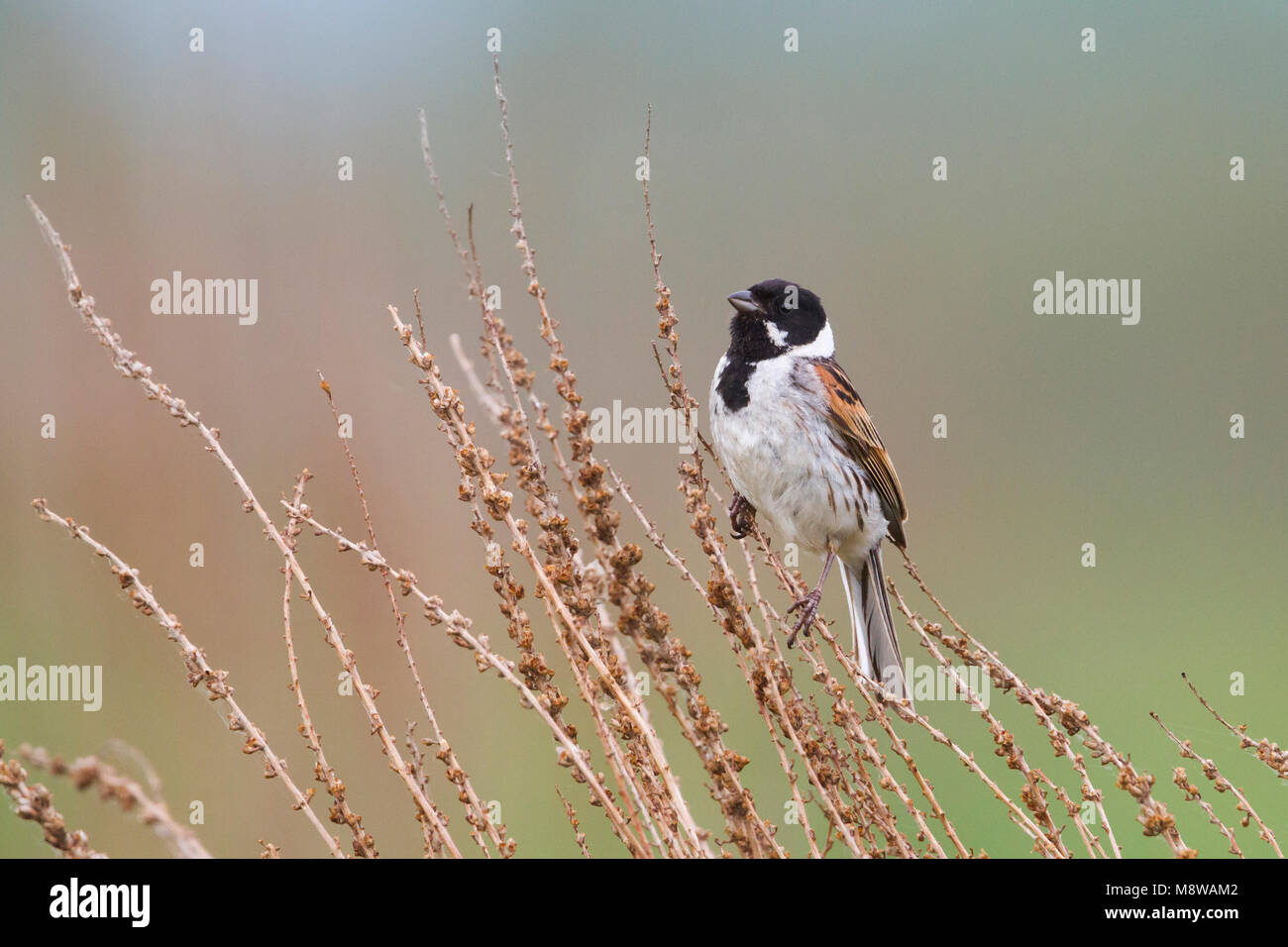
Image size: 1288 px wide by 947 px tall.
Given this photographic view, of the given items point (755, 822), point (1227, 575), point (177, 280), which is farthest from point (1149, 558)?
point (177, 280)

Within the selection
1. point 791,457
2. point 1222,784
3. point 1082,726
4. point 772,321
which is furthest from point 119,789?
point 772,321

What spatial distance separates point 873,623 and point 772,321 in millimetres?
912

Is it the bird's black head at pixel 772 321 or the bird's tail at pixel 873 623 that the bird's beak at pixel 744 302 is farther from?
the bird's tail at pixel 873 623

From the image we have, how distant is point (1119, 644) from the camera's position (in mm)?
4383

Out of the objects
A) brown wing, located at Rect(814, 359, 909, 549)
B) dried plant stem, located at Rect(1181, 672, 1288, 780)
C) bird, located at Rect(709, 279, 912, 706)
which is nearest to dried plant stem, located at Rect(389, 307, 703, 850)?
dried plant stem, located at Rect(1181, 672, 1288, 780)

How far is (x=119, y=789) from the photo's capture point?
960mm

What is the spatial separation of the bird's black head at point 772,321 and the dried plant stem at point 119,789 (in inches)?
84.2

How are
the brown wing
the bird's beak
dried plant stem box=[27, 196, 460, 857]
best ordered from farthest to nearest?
the brown wing
the bird's beak
dried plant stem box=[27, 196, 460, 857]

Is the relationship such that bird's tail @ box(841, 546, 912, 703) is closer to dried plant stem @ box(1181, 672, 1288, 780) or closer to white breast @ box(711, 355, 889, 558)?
white breast @ box(711, 355, 889, 558)

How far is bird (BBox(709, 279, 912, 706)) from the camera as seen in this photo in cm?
282

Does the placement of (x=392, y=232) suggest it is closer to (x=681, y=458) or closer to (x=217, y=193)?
(x=217, y=193)

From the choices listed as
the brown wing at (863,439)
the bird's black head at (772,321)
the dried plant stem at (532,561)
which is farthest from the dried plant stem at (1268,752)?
the bird's black head at (772,321)

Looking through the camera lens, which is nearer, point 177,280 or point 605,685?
point 605,685
